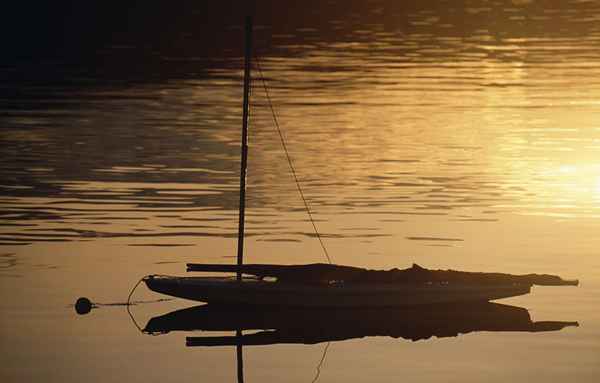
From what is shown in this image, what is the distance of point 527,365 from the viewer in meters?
42.6

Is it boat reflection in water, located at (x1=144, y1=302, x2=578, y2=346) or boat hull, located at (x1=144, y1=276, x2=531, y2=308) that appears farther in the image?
boat hull, located at (x1=144, y1=276, x2=531, y2=308)

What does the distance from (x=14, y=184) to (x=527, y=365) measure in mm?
35642

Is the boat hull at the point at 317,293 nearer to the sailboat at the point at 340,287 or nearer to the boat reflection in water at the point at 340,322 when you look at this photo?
the sailboat at the point at 340,287

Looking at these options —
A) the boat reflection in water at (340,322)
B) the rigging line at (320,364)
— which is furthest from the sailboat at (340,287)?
the rigging line at (320,364)

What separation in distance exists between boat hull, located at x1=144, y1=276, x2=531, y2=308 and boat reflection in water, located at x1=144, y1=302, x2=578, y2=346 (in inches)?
15.5

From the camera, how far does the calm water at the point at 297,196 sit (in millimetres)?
44188

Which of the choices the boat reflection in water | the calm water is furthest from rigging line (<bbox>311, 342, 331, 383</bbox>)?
the boat reflection in water

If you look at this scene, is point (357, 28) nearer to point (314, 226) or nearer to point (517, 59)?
point (517, 59)

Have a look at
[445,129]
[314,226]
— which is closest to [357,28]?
[445,129]

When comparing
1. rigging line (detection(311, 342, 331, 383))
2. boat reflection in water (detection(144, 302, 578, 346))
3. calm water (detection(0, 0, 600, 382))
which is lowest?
calm water (detection(0, 0, 600, 382))

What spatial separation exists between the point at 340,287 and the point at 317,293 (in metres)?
0.63

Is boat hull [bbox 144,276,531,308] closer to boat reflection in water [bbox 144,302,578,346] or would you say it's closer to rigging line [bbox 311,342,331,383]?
boat reflection in water [bbox 144,302,578,346]

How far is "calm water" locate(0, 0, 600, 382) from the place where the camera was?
4419cm

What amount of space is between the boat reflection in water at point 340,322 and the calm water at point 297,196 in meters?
0.80
